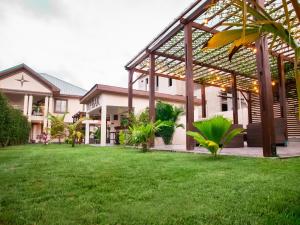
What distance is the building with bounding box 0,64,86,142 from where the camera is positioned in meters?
23.1

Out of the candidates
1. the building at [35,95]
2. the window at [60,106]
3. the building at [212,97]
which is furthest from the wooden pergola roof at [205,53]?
the window at [60,106]

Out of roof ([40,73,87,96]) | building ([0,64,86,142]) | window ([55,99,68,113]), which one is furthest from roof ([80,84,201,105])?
roof ([40,73,87,96])

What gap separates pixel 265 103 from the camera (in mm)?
5590

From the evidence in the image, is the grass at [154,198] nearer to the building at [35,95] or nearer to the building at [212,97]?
the building at [212,97]

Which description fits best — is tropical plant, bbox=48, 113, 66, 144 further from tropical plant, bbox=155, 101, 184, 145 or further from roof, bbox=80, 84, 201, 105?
tropical plant, bbox=155, 101, 184, 145

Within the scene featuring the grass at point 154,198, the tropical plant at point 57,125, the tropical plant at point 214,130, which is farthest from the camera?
the tropical plant at point 57,125

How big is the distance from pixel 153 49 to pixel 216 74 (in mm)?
5852

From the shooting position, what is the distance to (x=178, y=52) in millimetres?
11727

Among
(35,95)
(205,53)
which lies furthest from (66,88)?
(205,53)

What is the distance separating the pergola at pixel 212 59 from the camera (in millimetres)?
5730

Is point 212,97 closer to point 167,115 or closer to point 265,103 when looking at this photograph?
point 167,115

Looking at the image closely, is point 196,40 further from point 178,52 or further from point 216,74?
point 216,74

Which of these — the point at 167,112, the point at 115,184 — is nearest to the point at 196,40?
the point at 167,112

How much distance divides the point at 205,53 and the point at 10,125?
12266 mm
